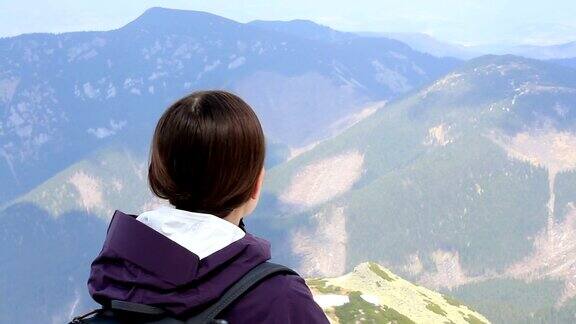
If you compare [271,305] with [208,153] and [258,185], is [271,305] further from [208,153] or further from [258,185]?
[208,153]

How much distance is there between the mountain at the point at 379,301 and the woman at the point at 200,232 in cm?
9299

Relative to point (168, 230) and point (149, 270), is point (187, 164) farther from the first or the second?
point (149, 270)

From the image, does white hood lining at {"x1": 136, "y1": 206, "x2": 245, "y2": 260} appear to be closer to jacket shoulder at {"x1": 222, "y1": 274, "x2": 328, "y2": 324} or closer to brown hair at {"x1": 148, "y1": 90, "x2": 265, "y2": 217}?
brown hair at {"x1": 148, "y1": 90, "x2": 265, "y2": 217}

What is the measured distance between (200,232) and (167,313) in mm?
849

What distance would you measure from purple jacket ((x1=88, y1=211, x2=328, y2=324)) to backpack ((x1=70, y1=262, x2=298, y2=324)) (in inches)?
2.2

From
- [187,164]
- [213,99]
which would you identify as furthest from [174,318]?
[213,99]

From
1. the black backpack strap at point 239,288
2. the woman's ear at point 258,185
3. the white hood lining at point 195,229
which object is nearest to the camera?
the black backpack strap at point 239,288

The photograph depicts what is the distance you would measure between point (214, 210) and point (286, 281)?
1204 mm

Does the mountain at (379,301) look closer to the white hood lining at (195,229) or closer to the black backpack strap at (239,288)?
the white hood lining at (195,229)

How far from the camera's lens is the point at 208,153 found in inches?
249

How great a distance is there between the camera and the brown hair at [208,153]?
20.8 feet

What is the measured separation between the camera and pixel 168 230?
247 inches

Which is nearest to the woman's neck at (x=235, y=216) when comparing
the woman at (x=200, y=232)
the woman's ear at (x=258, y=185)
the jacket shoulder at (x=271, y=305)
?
the woman at (x=200, y=232)

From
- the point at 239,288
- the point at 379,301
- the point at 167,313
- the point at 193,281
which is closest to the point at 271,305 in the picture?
the point at 239,288
